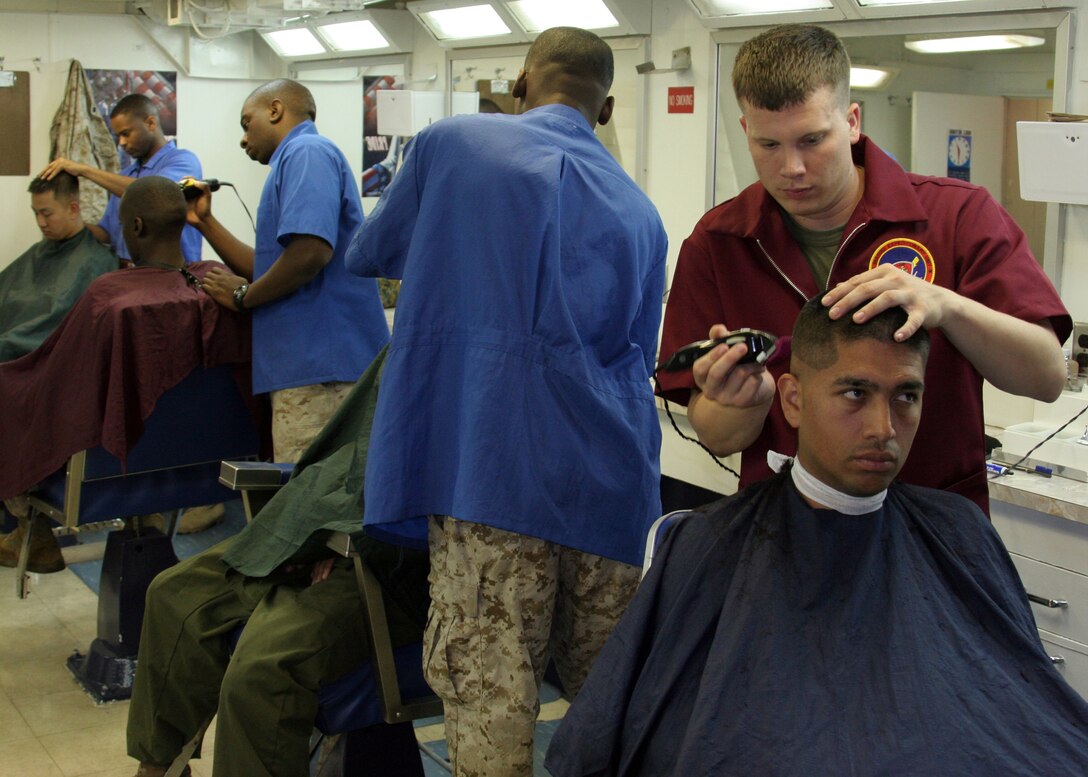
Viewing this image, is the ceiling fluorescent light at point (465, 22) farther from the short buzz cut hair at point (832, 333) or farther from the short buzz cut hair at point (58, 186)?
the short buzz cut hair at point (832, 333)

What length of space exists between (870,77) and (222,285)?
6.25 ft

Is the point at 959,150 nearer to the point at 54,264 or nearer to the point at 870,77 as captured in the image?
the point at 870,77

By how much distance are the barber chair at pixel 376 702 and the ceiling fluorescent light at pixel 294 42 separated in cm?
422

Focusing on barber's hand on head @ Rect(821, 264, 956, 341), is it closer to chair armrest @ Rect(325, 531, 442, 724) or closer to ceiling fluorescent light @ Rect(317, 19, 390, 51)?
chair armrest @ Rect(325, 531, 442, 724)

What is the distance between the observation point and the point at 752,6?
3633 millimetres

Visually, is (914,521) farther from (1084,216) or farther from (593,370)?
(1084,216)

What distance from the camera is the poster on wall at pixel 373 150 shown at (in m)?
Answer: 5.74

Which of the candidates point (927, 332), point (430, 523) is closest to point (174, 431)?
point (430, 523)

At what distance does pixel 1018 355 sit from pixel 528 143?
0.82 meters

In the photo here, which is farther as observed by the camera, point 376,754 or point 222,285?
point 222,285

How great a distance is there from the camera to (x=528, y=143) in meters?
1.91

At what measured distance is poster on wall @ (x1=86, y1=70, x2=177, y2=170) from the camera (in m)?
5.94

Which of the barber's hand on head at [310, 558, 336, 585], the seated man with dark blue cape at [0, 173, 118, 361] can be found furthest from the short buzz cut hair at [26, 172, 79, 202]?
the barber's hand on head at [310, 558, 336, 585]

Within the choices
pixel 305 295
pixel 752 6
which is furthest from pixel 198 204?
pixel 752 6
